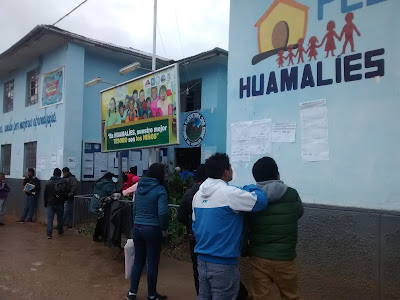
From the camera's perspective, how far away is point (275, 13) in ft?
16.3

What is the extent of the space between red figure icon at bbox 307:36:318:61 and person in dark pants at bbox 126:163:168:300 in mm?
2358

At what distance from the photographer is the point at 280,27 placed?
16.0 feet

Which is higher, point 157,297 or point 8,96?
point 8,96

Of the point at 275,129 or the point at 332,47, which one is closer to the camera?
the point at 332,47

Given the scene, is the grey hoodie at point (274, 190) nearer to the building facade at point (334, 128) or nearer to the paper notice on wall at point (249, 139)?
the building facade at point (334, 128)

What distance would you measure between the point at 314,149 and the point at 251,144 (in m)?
0.96

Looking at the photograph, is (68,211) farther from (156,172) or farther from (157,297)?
(156,172)

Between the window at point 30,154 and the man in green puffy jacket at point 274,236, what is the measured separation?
10.7 meters

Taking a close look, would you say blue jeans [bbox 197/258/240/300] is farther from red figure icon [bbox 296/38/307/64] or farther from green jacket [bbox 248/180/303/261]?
red figure icon [bbox 296/38/307/64]

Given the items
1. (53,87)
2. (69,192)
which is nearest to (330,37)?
(69,192)

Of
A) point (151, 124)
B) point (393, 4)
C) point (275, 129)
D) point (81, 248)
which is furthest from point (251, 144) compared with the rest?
point (81, 248)

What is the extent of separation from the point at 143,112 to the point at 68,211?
4.10m

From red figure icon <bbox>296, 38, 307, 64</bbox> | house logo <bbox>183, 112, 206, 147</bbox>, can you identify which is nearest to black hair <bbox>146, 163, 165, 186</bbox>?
red figure icon <bbox>296, 38, 307, 64</bbox>

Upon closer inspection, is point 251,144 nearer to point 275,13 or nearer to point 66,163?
point 275,13
